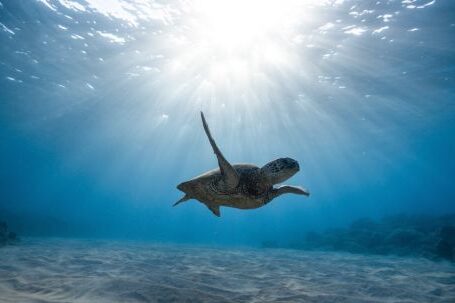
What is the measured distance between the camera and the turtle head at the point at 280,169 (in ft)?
15.4

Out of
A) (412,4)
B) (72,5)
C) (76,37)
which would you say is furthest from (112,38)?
(412,4)

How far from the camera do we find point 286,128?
123 ft

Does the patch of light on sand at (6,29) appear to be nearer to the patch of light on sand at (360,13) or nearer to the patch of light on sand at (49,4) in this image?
the patch of light on sand at (49,4)

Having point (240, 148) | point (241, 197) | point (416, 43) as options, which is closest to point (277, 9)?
point (416, 43)

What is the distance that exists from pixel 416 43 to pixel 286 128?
65.1 feet

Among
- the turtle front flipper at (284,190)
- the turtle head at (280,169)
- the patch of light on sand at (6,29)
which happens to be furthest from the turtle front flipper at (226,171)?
the patch of light on sand at (6,29)

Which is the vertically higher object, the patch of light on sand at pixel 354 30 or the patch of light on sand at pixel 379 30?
the patch of light on sand at pixel 354 30

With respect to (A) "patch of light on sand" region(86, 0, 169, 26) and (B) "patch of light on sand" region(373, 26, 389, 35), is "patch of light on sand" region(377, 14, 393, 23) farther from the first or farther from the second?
(A) "patch of light on sand" region(86, 0, 169, 26)

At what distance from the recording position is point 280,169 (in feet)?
15.6

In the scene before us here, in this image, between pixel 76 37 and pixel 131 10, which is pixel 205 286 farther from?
pixel 76 37

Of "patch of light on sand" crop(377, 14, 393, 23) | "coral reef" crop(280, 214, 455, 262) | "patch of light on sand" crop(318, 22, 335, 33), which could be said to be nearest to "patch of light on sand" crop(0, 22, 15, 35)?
"patch of light on sand" crop(318, 22, 335, 33)

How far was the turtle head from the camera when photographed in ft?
15.4

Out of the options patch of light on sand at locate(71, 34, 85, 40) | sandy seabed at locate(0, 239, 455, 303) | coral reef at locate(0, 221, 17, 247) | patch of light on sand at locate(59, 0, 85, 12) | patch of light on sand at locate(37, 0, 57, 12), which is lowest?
sandy seabed at locate(0, 239, 455, 303)

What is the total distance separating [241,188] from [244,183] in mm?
121
